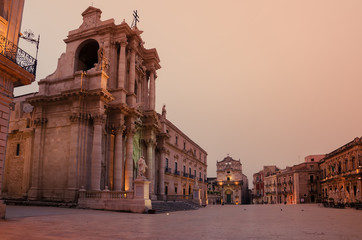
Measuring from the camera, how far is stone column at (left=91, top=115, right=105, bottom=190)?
2283cm

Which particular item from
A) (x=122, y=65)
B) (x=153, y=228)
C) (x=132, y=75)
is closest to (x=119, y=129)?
(x=122, y=65)

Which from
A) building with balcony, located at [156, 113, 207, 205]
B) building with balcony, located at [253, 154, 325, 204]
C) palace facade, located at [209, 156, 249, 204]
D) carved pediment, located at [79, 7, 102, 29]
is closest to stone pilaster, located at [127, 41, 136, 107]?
carved pediment, located at [79, 7, 102, 29]

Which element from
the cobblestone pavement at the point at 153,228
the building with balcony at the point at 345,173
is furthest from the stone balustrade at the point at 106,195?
the building with balcony at the point at 345,173

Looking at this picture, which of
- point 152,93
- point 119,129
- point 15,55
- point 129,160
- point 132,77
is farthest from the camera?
point 152,93

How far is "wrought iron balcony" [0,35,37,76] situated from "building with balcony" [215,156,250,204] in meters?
78.8

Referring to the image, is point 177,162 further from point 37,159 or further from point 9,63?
point 9,63

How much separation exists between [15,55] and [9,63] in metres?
0.79

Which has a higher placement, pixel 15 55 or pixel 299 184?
pixel 15 55

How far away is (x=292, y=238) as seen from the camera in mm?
8547

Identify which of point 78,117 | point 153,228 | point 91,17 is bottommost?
point 153,228

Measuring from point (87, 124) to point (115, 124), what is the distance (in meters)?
3.11

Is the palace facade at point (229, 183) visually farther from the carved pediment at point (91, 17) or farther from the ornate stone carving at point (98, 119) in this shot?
the ornate stone carving at point (98, 119)

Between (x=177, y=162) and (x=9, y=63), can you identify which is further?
(x=177, y=162)

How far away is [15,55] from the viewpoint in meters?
12.6
